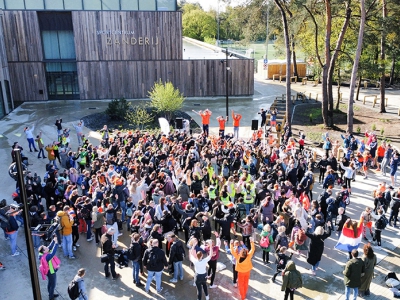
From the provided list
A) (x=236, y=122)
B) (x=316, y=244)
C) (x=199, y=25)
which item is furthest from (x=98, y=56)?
(x=199, y=25)

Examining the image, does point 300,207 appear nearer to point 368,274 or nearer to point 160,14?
point 368,274

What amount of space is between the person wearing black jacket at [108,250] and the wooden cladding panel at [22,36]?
89.1ft

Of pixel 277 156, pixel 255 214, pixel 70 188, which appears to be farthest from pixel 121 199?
pixel 277 156

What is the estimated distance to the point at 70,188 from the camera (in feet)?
41.4

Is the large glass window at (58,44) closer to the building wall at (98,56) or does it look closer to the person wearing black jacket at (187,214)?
the building wall at (98,56)

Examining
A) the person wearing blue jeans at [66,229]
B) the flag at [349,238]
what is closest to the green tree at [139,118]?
the person wearing blue jeans at [66,229]

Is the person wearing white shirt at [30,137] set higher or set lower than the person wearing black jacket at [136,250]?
higher

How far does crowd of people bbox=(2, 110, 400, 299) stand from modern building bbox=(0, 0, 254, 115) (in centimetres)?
1720

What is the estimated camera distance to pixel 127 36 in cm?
3309

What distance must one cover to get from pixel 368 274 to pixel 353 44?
2263 centimetres

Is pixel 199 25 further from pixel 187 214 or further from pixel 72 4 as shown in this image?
pixel 187 214

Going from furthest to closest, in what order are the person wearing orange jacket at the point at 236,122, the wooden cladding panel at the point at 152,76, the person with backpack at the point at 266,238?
the wooden cladding panel at the point at 152,76
the person wearing orange jacket at the point at 236,122
the person with backpack at the point at 266,238

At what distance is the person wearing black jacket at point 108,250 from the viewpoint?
9.66 metres

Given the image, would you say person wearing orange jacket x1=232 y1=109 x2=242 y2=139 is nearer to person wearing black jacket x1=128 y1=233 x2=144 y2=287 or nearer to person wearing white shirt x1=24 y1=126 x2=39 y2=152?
person wearing white shirt x1=24 y1=126 x2=39 y2=152
